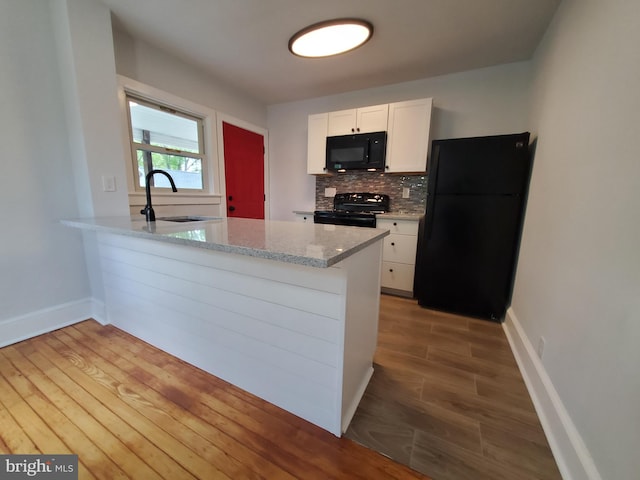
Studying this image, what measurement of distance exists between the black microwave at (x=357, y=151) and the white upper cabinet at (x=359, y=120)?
0.25 feet

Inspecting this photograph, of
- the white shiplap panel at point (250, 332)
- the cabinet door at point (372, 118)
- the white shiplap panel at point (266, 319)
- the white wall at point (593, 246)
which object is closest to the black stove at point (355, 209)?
the cabinet door at point (372, 118)

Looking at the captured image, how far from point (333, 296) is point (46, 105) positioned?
257 centimetres

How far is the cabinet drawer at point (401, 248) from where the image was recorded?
8.82 ft

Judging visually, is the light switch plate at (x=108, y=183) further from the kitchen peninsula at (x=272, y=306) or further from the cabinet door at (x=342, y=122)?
the cabinet door at (x=342, y=122)

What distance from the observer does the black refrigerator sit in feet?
6.94

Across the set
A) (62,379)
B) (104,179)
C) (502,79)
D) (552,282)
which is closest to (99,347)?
(62,379)

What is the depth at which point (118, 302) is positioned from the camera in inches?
75.3

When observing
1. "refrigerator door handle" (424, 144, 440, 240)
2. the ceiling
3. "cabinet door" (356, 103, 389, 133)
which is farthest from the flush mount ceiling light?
"refrigerator door handle" (424, 144, 440, 240)

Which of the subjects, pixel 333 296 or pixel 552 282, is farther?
pixel 552 282

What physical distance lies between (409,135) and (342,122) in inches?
33.7

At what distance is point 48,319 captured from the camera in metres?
1.93

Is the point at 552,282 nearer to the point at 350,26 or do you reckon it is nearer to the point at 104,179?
the point at 350,26

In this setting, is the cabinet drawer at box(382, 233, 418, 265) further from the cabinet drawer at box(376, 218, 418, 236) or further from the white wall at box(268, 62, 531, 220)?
the white wall at box(268, 62, 531, 220)

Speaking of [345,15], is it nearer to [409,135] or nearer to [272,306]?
[409,135]
